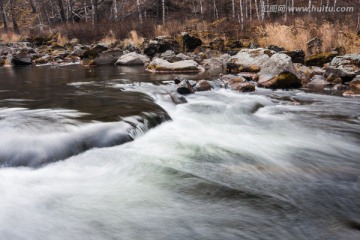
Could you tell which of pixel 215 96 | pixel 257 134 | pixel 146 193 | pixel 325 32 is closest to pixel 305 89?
pixel 215 96

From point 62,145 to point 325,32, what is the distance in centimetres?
1189

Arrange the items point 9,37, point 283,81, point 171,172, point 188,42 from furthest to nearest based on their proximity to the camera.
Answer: point 9,37
point 188,42
point 283,81
point 171,172

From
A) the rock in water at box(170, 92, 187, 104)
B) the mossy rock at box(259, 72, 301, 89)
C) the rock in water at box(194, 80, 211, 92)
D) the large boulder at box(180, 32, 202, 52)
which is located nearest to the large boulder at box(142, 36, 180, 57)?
the large boulder at box(180, 32, 202, 52)

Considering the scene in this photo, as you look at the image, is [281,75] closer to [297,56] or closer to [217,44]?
[297,56]

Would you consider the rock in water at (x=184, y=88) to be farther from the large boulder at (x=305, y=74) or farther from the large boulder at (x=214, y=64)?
the large boulder at (x=214, y=64)

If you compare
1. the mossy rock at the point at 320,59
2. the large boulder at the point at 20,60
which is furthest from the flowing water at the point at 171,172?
the large boulder at the point at 20,60

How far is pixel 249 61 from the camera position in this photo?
440 inches

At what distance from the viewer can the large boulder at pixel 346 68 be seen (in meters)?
9.09

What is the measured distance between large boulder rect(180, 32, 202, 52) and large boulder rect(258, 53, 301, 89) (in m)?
8.81

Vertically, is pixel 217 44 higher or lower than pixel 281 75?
higher

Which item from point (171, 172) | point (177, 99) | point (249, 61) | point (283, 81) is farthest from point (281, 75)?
point (171, 172)

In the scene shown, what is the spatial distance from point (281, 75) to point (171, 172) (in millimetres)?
6303

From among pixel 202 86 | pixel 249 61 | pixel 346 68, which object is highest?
pixel 249 61

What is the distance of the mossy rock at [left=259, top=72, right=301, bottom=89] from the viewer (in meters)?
8.82
